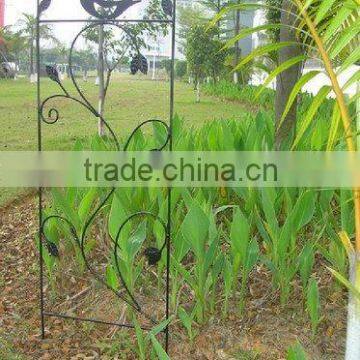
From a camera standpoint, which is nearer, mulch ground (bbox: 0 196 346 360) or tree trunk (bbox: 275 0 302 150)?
mulch ground (bbox: 0 196 346 360)

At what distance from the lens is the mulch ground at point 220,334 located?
1.56m

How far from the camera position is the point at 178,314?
161 centimetres

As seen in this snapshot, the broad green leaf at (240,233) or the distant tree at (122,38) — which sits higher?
the distant tree at (122,38)

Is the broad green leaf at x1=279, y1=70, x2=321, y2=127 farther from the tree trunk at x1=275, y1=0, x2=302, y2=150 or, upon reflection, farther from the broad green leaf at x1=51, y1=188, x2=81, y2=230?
the tree trunk at x1=275, y1=0, x2=302, y2=150

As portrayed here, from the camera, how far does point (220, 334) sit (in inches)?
63.1

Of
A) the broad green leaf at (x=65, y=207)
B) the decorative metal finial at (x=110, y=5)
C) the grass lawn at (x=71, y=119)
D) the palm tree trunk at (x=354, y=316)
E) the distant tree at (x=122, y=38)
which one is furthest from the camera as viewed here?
the grass lawn at (x=71, y=119)

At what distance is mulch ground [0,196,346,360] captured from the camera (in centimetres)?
156

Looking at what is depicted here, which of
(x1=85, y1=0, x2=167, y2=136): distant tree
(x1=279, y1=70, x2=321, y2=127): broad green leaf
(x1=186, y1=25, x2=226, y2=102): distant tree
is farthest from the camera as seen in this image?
(x1=186, y1=25, x2=226, y2=102): distant tree

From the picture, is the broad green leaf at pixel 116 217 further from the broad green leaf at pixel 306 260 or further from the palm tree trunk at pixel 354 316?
the palm tree trunk at pixel 354 316

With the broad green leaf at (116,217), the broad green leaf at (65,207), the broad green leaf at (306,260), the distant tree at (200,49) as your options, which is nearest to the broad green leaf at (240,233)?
the broad green leaf at (306,260)

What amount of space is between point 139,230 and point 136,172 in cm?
39

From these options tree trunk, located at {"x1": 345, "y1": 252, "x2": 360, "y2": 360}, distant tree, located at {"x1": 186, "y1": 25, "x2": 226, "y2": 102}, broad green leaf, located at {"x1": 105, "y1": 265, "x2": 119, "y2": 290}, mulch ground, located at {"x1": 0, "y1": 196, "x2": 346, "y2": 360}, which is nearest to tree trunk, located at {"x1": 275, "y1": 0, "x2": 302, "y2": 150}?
mulch ground, located at {"x1": 0, "y1": 196, "x2": 346, "y2": 360}

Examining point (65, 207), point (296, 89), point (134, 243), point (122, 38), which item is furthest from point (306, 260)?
point (122, 38)

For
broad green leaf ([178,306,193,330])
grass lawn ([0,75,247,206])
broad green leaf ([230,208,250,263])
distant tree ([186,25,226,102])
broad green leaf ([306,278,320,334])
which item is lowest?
broad green leaf ([178,306,193,330])
